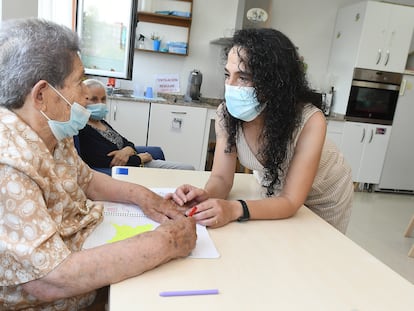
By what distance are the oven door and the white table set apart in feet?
10.3

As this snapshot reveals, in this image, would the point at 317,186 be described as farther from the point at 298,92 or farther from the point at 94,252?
the point at 94,252

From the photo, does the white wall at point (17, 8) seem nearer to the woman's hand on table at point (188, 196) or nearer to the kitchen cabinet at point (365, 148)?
the woman's hand on table at point (188, 196)

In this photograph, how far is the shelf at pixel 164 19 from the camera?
12.4 ft

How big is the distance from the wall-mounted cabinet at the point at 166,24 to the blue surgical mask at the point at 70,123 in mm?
3048

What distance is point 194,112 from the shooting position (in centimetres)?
367

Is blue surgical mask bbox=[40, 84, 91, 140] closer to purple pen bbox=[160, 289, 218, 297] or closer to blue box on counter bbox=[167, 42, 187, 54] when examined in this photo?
purple pen bbox=[160, 289, 218, 297]

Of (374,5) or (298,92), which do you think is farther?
(374,5)

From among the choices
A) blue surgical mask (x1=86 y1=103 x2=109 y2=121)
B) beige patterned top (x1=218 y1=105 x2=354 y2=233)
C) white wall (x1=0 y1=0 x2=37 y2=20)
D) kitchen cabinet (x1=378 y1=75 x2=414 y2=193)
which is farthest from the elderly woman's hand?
kitchen cabinet (x1=378 y1=75 x2=414 y2=193)

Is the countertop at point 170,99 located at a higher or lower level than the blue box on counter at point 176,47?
lower

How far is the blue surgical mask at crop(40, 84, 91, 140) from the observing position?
0.90m

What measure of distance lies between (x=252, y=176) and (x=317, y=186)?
0.33 metres

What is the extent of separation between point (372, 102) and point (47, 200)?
12.6 feet

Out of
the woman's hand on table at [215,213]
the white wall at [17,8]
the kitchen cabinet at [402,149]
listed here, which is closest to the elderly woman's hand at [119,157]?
the white wall at [17,8]

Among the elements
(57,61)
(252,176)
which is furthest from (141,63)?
(57,61)
